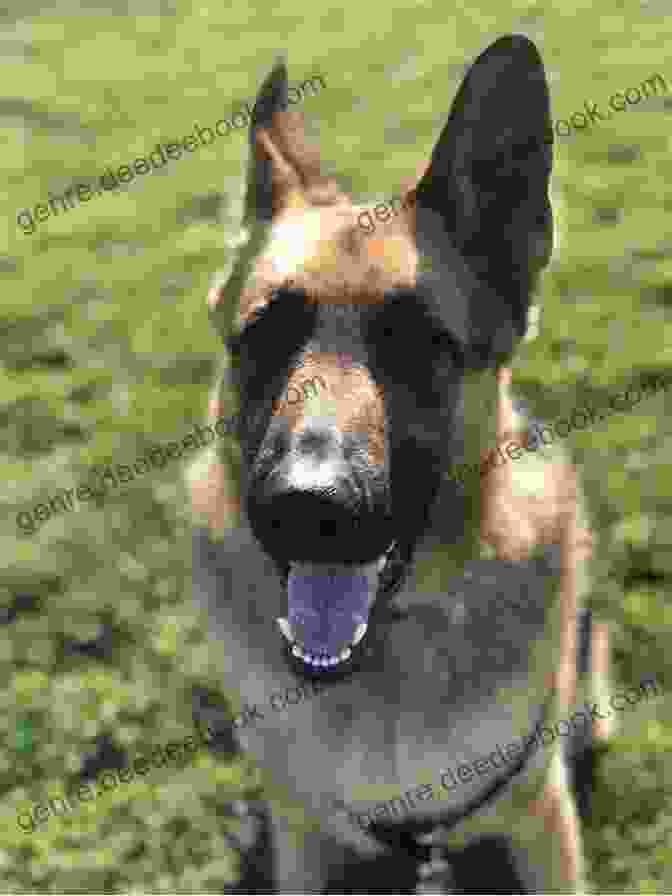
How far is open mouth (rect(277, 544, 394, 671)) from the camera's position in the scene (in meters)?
2.86

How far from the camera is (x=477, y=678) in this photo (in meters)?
3.29

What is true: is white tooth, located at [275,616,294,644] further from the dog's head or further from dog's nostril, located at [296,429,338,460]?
dog's nostril, located at [296,429,338,460]

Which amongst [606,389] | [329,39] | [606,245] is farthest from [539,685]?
[329,39]

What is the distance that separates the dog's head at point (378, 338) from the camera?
8.71 feet

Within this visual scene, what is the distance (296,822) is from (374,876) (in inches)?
21.3

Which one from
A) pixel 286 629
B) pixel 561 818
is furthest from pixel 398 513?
pixel 561 818

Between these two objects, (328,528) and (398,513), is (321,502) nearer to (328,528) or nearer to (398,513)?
(328,528)

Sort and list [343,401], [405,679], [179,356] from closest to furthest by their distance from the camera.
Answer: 1. [343,401]
2. [405,679]
3. [179,356]

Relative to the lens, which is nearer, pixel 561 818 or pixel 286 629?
pixel 286 629

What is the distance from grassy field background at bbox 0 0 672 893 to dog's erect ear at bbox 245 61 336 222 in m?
0.31

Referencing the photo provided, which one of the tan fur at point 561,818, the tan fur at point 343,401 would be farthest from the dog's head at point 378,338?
the tan fur at point 561,818

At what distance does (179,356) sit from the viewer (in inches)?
257

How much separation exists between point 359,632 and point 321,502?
0.49m

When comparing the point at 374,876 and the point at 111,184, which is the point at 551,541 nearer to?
the point at 374,876
